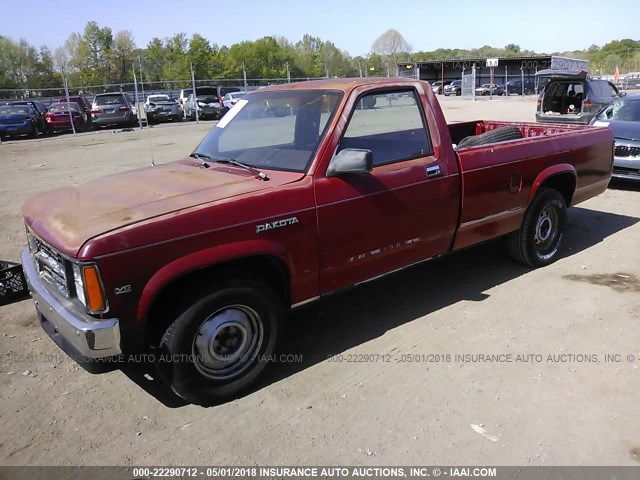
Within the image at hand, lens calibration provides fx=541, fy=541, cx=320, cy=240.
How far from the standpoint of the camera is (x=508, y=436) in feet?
9.89

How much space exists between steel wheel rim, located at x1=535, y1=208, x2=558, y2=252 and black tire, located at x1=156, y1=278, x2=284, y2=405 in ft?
10.5

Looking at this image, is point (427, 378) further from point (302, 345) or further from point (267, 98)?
point (267, 98)

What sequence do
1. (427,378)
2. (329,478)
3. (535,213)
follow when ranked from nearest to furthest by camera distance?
(329,478) < (427,378) < (535,213)

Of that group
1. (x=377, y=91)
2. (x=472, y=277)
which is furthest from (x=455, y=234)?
(x=377, y=91)

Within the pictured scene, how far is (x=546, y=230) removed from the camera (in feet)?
18.5

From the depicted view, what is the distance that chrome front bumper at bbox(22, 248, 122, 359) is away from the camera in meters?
2.85

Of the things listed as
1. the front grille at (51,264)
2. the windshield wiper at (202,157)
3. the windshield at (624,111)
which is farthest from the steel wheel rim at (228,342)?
the windshield at (624,111)

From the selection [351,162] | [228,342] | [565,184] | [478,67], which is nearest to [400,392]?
[228,342]

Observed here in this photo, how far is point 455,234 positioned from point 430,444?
79.8 inches

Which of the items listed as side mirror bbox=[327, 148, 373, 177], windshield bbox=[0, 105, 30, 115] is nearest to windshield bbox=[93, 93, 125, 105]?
windshield bbox=[0, 105, 30, 115]

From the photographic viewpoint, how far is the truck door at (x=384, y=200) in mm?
3689

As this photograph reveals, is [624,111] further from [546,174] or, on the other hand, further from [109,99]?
[109,99]

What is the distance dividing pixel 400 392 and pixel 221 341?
1186mm

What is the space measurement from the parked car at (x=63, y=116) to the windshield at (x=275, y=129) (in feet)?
68.3
